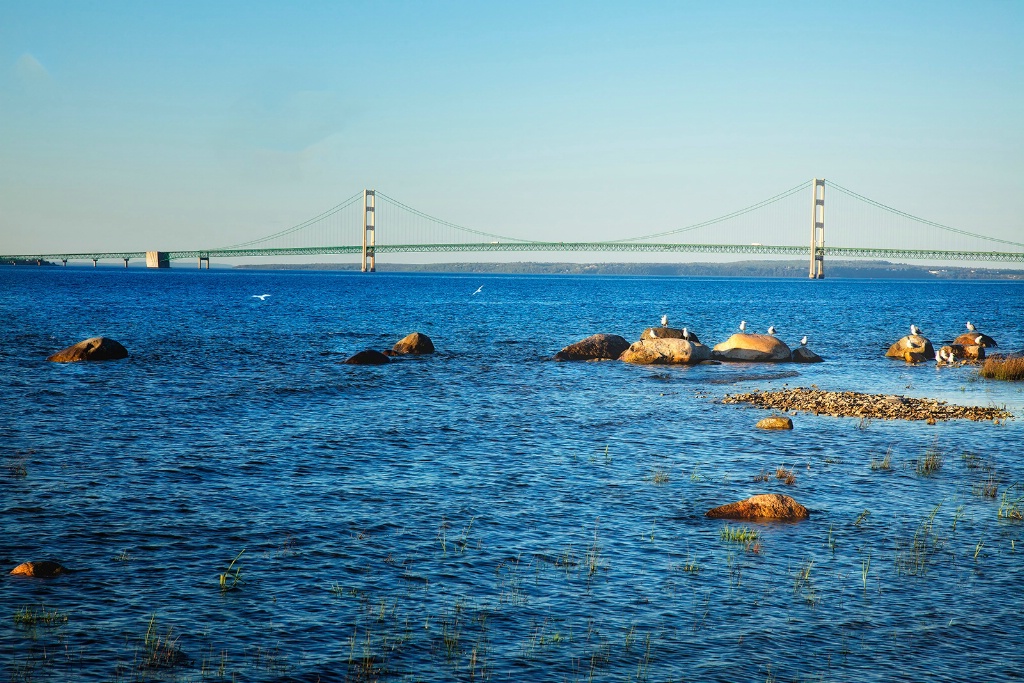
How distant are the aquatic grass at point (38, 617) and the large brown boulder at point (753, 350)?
2759cm

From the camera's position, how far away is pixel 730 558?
33.4 ft

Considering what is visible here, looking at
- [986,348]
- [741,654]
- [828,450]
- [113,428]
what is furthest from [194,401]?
[986,348]

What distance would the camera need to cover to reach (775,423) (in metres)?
18.4

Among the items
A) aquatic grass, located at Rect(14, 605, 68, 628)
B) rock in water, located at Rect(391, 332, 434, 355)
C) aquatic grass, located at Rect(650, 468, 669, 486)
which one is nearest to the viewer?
aquatic grass, located at Rect(14, 605, 68, 628)

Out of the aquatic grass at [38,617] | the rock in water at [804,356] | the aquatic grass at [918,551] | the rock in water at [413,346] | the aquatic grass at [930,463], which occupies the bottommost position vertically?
the aquatic grass at [918,551]

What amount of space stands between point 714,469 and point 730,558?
14.9 ft

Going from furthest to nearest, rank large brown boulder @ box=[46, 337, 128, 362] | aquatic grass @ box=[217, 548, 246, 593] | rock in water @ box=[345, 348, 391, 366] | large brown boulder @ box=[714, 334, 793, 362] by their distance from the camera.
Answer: large brown boulder @ box=[714, 334, 793, 362]
rock in water @ box=[345, 348, 391, 366]
large brown boulder @ box=[46, 337, 128, 362]
aquatic grass @ box=[217, 548, 246, 593]

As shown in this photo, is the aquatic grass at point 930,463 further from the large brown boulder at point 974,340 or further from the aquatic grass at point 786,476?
the large brown boulder at point 974,340

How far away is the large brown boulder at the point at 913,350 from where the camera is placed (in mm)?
33781

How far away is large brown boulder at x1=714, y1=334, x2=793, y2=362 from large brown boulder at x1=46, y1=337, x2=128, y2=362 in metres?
22.7

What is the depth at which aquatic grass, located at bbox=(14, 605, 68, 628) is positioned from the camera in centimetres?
797

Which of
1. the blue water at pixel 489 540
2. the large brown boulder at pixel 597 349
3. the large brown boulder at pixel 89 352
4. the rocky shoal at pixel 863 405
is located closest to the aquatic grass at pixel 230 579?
the blue water at pixel 489 540

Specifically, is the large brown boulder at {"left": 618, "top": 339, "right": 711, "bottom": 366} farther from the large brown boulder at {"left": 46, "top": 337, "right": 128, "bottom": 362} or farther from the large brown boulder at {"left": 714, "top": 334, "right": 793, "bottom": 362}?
the large brown boulder at {"left": 46, "top": 337, "right": 128, "bottom": 362}

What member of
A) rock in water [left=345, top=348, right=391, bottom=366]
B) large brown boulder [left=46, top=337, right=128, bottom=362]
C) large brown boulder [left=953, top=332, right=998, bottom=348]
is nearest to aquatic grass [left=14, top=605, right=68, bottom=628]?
rock in water [left=345, top=348, right=391, bottom=366]
